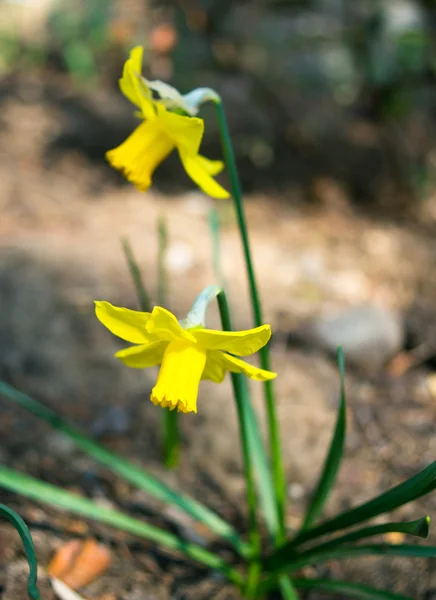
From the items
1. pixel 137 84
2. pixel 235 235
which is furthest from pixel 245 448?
pixel 235 235

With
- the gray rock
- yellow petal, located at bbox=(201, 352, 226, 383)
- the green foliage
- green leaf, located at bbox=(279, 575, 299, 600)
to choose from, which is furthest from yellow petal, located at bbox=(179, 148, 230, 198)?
the green foliage

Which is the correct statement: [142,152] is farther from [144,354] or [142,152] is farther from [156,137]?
[144,354]

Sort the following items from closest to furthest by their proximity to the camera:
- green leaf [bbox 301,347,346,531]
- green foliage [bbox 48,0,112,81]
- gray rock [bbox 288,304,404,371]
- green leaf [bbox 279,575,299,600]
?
green leaf [bbox 301,347,346,531] → green leaf [bbox 279,575,299,600] → gray rock [bbox 288,304,404,371] → green foliage [bbox 48,0,112,81]

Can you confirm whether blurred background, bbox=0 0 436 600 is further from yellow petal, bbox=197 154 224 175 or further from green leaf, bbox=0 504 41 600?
yellow petal, bbox=197 154 224 175

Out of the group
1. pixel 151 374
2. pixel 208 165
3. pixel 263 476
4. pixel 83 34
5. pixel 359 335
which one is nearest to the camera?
pixel 208 165

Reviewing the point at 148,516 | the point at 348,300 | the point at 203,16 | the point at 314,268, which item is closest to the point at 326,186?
the point at 314,268

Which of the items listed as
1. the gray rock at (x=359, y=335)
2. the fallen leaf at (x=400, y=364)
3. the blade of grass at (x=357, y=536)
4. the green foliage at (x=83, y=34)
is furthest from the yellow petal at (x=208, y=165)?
the green foliage at (x=83, y=34)
